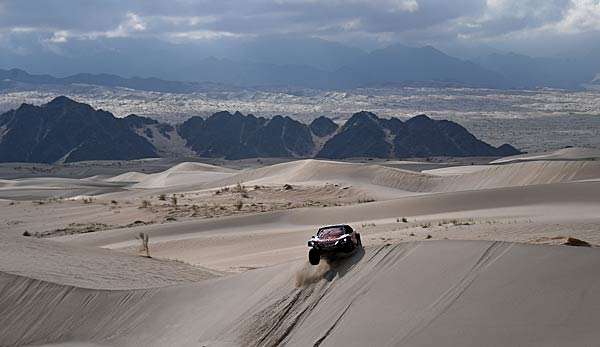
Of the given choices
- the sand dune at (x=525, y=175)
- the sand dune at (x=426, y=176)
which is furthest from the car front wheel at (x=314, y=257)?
the sand dune at (x=426, y=176)

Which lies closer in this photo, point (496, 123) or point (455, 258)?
point (455, 258)

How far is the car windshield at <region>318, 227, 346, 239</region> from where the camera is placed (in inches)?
456

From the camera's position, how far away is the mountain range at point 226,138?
331ft

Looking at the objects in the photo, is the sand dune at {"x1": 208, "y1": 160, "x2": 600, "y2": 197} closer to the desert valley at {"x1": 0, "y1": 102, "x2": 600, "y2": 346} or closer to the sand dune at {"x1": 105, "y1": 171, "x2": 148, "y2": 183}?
the desert valley at {"x1": 0, "y1": 102, "x2": 600, "y2": 346}

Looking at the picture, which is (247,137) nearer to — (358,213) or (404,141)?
(404,141)

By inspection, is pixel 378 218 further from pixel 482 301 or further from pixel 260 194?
pixel 482 301

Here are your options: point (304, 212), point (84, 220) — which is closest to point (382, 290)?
point (304, 212)

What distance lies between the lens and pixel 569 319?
8156 mm

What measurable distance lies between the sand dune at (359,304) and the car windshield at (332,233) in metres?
0.42

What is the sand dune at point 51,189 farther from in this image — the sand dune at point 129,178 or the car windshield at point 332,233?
the car windshield at point 332,233

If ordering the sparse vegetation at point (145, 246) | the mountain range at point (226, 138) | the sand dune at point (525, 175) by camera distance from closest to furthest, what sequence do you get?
the sparse vegetation at point (145, 246) → the sand dune at point (525, 175) → the mountain range at point (226, 138)

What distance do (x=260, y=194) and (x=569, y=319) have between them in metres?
33.6

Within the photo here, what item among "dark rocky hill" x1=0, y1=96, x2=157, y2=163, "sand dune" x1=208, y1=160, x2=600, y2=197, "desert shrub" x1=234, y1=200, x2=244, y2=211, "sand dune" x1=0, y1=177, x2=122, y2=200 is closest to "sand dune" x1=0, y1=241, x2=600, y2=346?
"desert shrub" x1=234, y1=200, x2=244, y2=211

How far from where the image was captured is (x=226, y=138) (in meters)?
115
